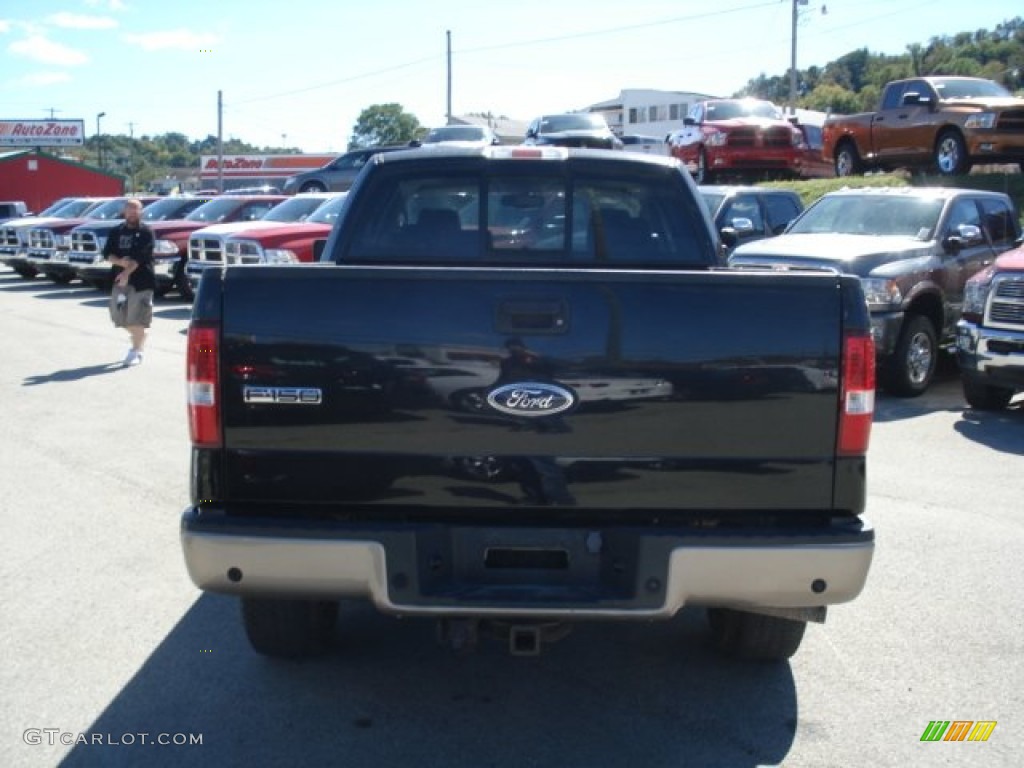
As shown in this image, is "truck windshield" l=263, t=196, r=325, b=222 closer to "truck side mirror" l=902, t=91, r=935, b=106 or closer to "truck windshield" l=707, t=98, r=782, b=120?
"truck windshield" l=707, t=98, r=782, b=120

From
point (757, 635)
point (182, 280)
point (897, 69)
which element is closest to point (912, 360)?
point (757, 635)

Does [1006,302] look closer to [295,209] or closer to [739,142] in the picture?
[295,209]

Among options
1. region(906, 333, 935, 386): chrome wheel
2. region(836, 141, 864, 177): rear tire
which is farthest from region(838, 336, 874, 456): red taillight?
region(836, 141, 864, 177): rear tire

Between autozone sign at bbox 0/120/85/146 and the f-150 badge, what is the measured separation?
87.8 metres

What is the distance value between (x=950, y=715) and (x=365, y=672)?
7.37 feet

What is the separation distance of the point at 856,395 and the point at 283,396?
1839 millimetres

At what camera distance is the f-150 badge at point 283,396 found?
367cm

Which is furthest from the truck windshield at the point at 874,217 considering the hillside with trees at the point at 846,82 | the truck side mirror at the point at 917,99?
the hillside with trees at the point at 846,82

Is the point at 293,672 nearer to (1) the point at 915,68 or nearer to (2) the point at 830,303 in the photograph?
(2) the point at 830,303

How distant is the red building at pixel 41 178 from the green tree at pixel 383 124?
55169 millimetres

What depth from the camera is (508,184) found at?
532cm

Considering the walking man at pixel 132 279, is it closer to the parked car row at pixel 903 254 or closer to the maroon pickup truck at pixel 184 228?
the parked car row at pixel 903 254

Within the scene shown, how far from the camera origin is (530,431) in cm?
366

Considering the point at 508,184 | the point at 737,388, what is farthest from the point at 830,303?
the point at 508,184
